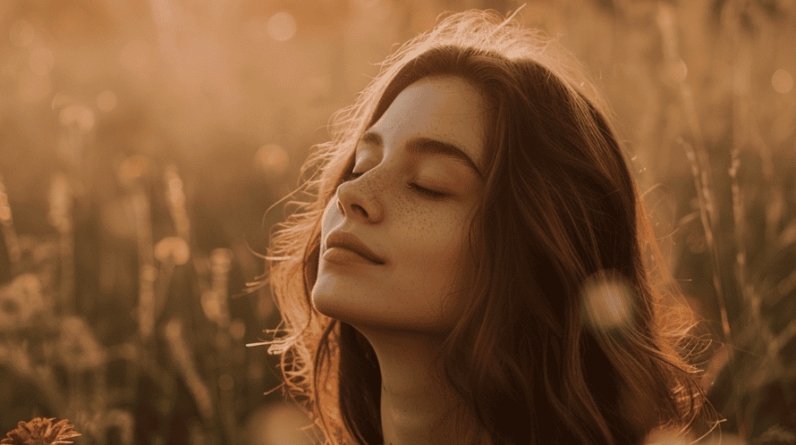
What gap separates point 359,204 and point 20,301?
1.45 metres

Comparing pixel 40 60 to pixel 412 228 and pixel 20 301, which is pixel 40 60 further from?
pixel 412 228

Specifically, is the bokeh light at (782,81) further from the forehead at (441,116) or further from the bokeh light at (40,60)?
the bokeh light at (40,60)

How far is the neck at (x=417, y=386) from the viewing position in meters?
1.33

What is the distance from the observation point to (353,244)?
1259mm

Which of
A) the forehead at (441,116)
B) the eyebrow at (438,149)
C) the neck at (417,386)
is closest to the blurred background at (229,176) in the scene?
the forehead at (441,116)

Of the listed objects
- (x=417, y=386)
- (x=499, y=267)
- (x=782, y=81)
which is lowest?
(x=417, y=386)

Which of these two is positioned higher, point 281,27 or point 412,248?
point 281,27

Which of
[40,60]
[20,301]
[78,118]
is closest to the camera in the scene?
[20,301]

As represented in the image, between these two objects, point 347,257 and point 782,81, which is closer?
point 347,257

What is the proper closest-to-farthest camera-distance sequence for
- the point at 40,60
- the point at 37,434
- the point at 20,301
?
the point at 37,434 < the point at 20,301 < the point at 40,60

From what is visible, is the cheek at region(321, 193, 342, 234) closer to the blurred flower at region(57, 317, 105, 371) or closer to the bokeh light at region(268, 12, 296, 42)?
the blurred flower at region(57, 317, 105, 371)

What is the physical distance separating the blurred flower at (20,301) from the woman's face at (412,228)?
121 centimetres

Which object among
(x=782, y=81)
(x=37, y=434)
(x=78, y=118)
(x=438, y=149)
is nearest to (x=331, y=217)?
(x=438, y=149)

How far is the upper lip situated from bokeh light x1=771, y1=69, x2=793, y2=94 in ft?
9.51
